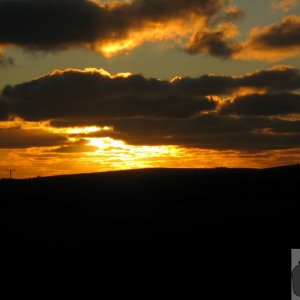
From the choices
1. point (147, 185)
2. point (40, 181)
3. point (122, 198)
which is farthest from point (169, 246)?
point (40, 181)

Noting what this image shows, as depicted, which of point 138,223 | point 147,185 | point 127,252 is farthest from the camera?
point 147,185

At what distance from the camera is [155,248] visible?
131ft

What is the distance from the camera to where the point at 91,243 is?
43656 mm

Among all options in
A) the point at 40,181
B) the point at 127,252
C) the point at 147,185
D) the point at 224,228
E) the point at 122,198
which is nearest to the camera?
the point at 127,252

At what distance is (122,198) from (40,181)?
1355 inches

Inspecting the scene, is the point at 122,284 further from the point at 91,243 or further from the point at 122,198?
the point at 122,198

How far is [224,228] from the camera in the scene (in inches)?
1941

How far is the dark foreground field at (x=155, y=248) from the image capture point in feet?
97.6

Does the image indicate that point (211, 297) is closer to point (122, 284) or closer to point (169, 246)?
point (122, 284)

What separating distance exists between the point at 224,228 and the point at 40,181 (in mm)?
80210

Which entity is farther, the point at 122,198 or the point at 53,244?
the point at 122,198

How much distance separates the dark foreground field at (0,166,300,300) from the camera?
1171 inches

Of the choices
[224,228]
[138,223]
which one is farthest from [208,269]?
[138,223]

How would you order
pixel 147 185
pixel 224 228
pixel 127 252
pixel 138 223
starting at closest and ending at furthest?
pixel 127 252 < pixel 224 228 < pixel 138 223 < pixel 147 185
